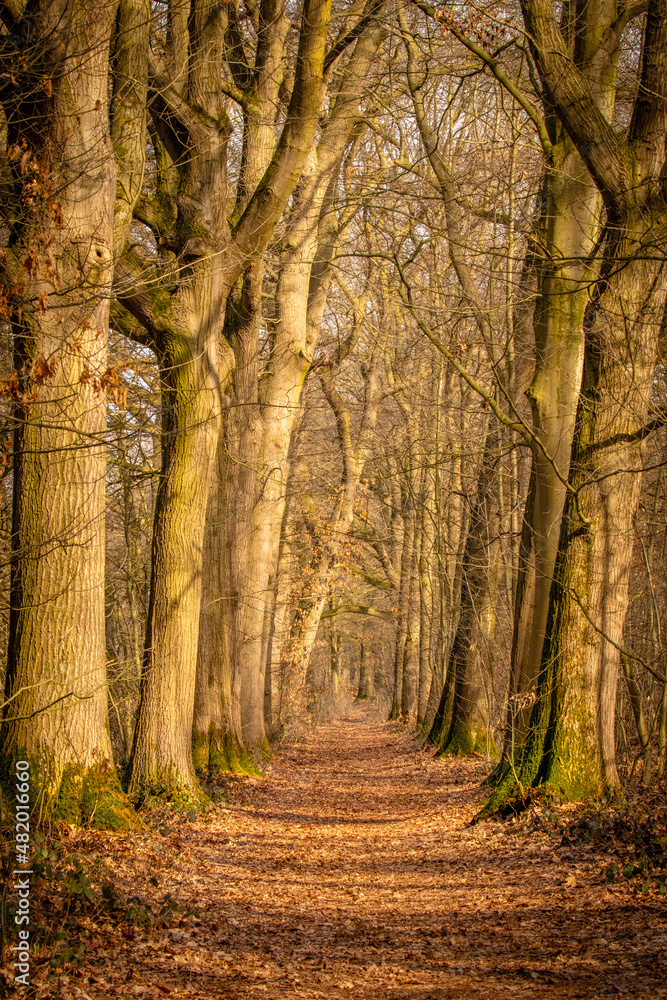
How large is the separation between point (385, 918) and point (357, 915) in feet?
0.74

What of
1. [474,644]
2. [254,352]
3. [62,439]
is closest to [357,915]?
[62,439]

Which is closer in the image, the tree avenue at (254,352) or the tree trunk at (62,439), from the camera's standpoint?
the tree trunk at (62,439)

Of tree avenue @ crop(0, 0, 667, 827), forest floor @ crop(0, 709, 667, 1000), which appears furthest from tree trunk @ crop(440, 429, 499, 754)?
forest floor @ crop(0, 709, 667, 1000)

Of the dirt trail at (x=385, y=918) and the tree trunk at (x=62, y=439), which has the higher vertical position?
the tree trunk at (x=62, y=439)

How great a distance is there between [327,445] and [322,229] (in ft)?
38.1

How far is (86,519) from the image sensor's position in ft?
21.4

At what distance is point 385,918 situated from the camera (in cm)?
598

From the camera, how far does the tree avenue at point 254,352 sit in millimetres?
6277

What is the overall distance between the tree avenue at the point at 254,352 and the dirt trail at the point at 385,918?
34.5 inches

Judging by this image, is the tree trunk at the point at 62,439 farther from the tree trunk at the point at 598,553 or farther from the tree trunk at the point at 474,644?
the tree trunk at the point at 474,644

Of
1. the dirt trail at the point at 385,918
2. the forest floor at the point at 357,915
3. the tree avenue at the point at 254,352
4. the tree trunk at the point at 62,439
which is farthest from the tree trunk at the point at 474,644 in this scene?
the tree trunk at the point at 62,439

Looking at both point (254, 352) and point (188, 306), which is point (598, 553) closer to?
point (188, 306)

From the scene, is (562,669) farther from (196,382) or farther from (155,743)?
(196,382)

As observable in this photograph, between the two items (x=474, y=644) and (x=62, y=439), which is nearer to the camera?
(x=62, y=439)
